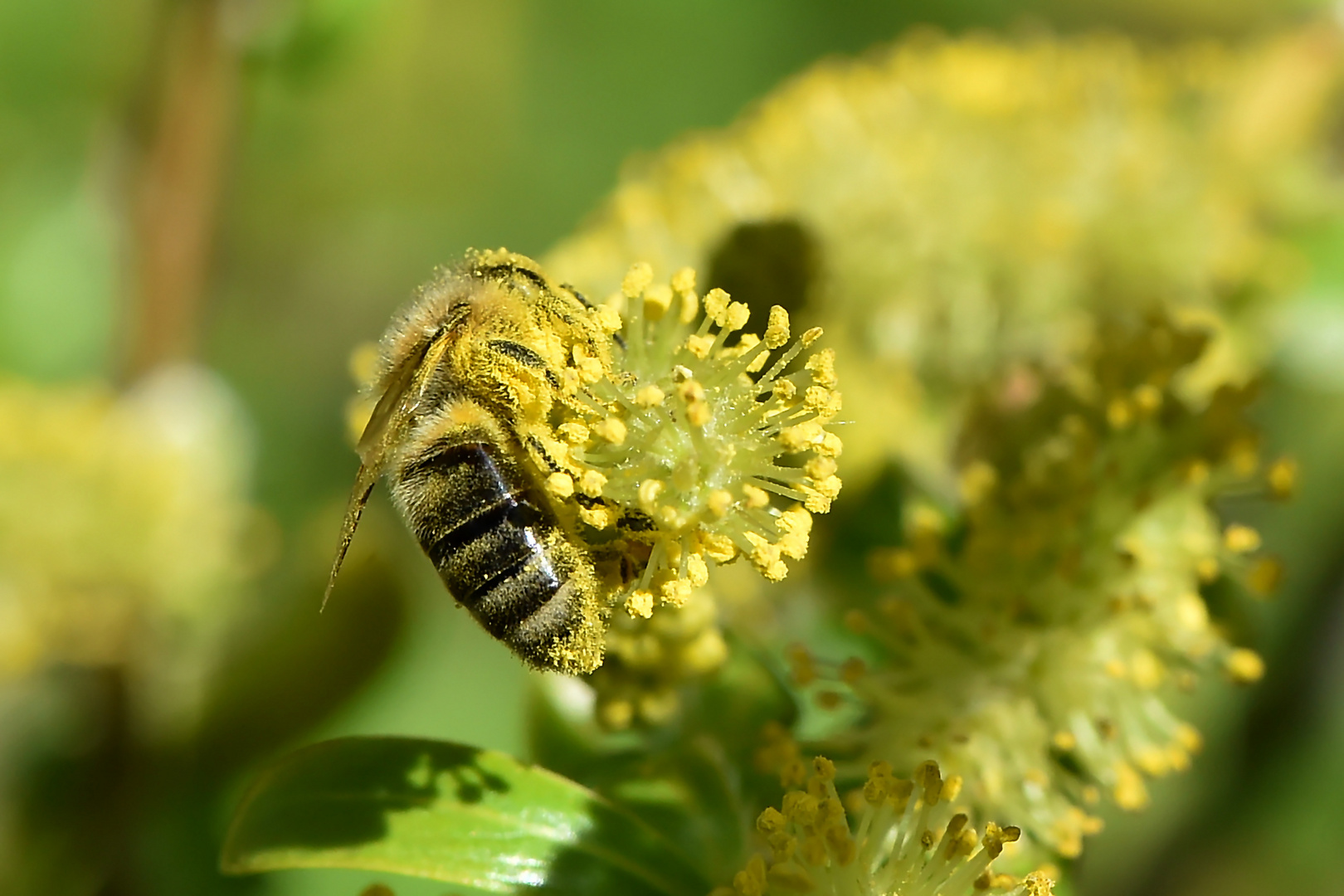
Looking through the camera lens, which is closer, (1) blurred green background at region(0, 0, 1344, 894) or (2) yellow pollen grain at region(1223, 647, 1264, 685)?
(2) yellow pollen grain at region(1223, 647, 1264, 685)

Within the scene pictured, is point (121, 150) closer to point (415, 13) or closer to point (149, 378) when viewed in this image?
point (149, 378)

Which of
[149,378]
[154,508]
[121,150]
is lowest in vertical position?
[154,508]

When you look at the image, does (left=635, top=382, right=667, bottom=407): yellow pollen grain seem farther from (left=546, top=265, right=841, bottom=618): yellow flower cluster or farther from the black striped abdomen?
the black striped abdomen

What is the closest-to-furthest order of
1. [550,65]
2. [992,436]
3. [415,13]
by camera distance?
[992,436] < [415,13] < [550,65]

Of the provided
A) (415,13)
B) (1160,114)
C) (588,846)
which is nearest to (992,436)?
(588,846)

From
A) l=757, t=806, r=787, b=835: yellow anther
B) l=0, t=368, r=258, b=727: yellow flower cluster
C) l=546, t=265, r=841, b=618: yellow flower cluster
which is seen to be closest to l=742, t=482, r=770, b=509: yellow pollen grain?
l=546, t=265, r=841, b=618: yellow flower cluster

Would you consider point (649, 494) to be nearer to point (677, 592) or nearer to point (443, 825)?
point (677, 592)

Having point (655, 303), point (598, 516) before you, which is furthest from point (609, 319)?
point (598, 516)
